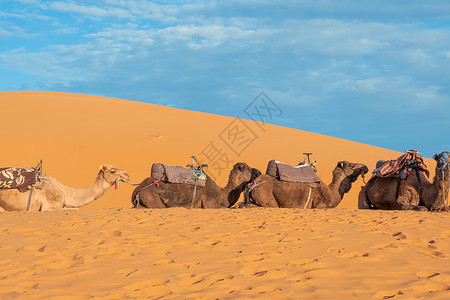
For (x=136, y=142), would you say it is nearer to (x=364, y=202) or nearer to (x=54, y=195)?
(x=54, y=195)

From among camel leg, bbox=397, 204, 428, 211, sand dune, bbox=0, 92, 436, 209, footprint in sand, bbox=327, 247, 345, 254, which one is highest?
sand dune, bbox=0, 92, 436, 209

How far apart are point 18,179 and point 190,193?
3641 millimetres

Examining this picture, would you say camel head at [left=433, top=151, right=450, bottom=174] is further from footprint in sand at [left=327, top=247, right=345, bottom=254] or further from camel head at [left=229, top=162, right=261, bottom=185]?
footprint in sand at [left=327, top=247, right=345, bottom=254]

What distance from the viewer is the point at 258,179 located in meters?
11.1

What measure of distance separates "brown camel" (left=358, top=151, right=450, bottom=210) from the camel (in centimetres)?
560

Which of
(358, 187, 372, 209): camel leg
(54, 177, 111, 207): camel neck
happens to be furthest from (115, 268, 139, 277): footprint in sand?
(358, 187, 372, 209): camel leg

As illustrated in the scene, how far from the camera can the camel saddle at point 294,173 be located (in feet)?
35.9

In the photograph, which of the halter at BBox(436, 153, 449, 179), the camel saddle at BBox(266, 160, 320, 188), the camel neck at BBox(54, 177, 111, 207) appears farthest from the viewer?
the camel saddle at BBox(266, 160, 320, 188)

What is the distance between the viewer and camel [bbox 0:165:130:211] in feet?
32.5

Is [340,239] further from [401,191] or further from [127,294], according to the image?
[401,191]

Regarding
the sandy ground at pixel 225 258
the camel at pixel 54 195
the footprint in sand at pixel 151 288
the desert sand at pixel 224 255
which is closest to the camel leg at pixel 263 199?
the desert sand at pixel 224 255

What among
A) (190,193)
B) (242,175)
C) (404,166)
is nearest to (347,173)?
(404,166)

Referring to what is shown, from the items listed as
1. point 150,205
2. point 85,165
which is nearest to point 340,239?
point 150,205

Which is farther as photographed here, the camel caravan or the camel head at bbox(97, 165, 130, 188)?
the camel head at bbox(97, 165, 130, 188)
